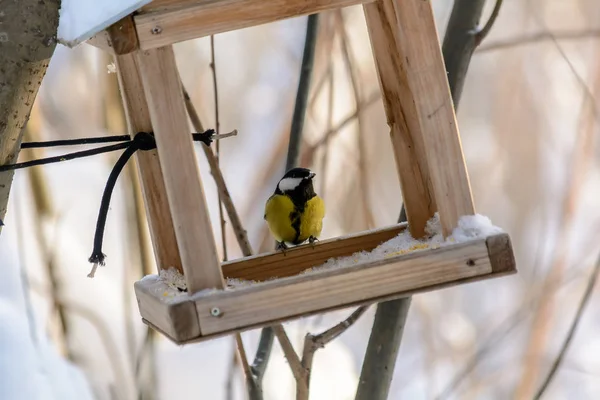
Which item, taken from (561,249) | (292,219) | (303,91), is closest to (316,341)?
(292,219)

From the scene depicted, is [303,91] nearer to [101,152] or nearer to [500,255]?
[101,152]

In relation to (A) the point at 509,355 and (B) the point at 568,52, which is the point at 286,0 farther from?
(A) the point at 509,355

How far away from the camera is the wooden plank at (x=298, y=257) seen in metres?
1.30

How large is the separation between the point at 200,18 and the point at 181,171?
8.5 inches

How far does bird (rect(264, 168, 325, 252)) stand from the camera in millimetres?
1672

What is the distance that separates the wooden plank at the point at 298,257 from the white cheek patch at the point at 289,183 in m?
0.33

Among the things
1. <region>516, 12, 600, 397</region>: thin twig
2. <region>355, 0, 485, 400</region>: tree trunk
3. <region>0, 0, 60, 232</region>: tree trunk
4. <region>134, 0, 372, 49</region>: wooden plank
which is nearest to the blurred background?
<region>516, 12, 600, 397</region>: thin twig

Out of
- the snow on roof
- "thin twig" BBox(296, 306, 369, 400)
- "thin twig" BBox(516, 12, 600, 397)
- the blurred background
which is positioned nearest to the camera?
the snow on roof

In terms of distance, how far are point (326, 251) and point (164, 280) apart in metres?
0.32

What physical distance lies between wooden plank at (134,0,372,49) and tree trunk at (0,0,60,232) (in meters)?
0.16

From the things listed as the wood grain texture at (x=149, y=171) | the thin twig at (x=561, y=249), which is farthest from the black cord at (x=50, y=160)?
the thin twig at (x=561, y=249)

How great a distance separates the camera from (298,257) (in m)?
1.33

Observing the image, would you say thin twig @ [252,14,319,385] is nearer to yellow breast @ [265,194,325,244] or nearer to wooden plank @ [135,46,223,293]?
yellow breast @ [265,194,325,244]

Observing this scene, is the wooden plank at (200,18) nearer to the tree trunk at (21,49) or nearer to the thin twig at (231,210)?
the tree trunk at (21,49)
